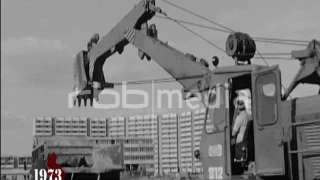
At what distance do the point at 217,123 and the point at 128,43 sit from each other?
571cm

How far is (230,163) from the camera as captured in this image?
10.5 meters

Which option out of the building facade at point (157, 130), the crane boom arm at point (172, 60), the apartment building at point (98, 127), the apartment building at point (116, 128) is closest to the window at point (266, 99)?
the crane boom arm at point (172, 60)

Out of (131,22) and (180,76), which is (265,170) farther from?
(131,22)

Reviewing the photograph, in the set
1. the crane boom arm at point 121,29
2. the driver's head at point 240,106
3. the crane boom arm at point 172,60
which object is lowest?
the driver's head at point 240,106

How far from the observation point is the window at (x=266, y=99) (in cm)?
984

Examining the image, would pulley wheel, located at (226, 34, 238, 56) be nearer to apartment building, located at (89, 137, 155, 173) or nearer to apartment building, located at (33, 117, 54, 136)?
apartment building, located at (89, 137, 155, 173)

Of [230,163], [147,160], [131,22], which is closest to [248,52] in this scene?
[230,163]

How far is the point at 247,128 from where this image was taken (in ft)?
34.7

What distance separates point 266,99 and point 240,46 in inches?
88.1

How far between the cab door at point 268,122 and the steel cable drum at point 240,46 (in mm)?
1710

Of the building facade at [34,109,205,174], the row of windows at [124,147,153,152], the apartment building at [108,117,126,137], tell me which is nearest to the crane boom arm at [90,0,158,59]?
the row of windows at [124,147,153,152]

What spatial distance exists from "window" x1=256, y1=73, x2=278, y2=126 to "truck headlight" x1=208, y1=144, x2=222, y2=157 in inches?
39.2

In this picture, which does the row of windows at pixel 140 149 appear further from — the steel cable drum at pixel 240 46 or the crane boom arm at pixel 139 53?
the steel cable drum at pixel 240 46

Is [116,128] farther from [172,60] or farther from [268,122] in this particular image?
[268,122]
